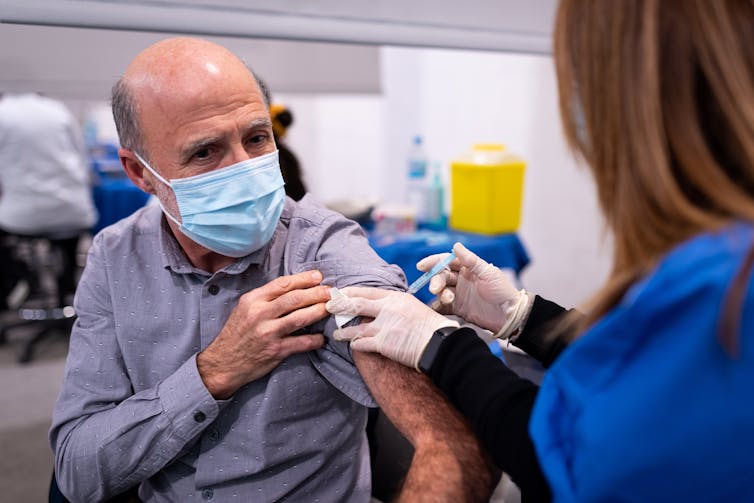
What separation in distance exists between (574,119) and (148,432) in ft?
3.05

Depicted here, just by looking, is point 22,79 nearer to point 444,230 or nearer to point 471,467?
point 471,467

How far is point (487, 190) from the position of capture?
A: 2.72 metres

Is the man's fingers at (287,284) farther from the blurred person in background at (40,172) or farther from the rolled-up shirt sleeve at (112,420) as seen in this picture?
the blurred person in background at (40,172)

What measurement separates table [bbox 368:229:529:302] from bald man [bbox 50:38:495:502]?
117 centimetres

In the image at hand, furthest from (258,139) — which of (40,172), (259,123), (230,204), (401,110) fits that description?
(401,110)

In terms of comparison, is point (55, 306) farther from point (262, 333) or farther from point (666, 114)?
point (666, 114)

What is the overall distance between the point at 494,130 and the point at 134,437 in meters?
3.53

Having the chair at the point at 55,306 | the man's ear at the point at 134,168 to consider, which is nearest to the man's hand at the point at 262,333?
the man's ear at the point at 134,168

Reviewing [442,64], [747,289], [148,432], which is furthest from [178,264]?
[442,64]

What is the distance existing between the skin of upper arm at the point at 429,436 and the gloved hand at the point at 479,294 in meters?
0.22

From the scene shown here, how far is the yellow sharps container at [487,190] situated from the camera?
271 cm

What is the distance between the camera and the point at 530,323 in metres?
1.12

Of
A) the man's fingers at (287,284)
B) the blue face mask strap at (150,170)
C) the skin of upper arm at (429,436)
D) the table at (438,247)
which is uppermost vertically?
the blue face mask strap at (150,170)

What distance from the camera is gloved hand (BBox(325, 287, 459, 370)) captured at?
0.96 meters
